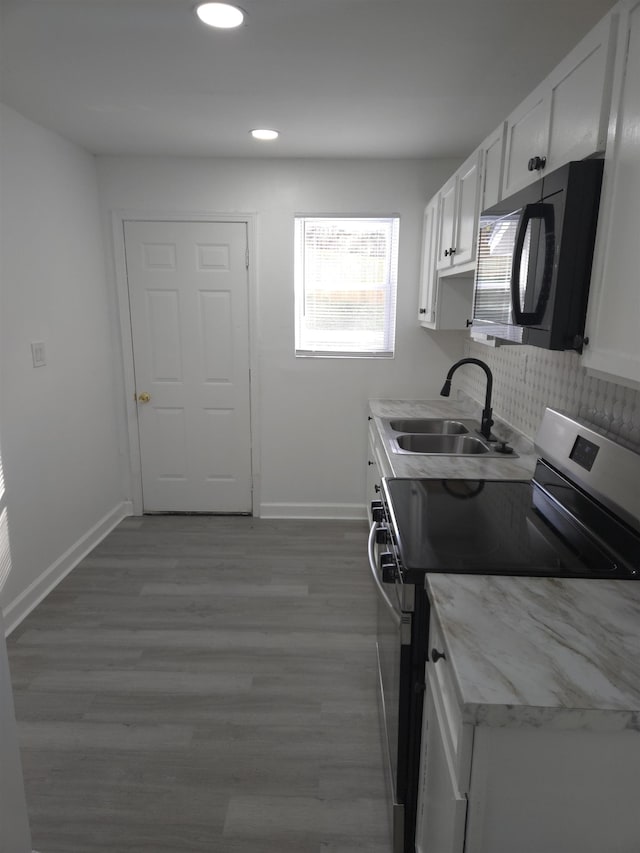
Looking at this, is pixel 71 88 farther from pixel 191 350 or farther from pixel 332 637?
pixel 332 637

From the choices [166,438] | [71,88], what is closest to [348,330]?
[166,438]

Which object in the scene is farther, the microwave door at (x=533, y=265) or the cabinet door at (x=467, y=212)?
the cabinet door at (x=467, y=212)

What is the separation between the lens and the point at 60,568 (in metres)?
3.07

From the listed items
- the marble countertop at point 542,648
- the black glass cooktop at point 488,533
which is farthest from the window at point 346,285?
the marble countertop at point 542,648

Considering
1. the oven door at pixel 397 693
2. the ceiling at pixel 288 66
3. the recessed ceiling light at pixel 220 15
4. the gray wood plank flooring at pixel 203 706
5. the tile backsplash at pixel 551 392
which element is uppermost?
the ceiling at pixel 288 66

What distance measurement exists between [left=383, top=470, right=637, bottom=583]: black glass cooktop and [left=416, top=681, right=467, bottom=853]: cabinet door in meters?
0.32

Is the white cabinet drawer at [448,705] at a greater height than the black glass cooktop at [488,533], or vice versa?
the black glass cooktop at [488,533]

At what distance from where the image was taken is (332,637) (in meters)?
2.53

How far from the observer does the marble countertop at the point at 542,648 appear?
2.82 feet

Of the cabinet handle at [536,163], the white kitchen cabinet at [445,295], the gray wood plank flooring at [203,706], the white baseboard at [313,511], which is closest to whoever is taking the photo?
the cabinet handle at [536,163]

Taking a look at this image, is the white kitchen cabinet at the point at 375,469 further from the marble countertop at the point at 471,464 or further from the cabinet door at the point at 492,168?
the cabinet door at the point at 492,168

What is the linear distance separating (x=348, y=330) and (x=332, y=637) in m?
2.11

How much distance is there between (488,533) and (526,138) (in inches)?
48.9

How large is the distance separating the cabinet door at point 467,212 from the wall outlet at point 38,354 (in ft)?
7.22
